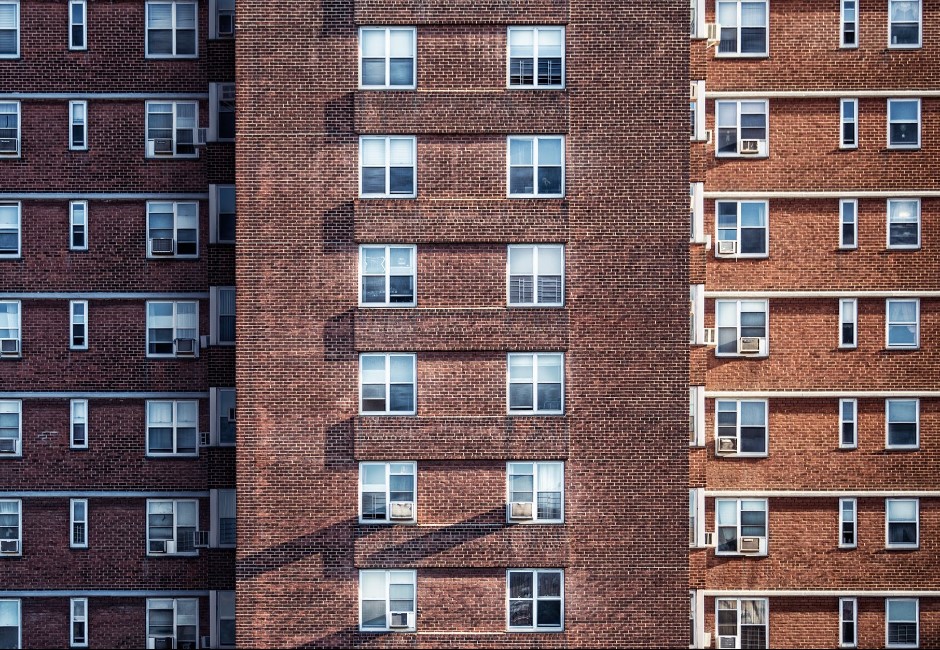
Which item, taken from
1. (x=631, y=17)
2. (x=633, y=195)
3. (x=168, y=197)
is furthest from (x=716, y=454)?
(x=168, y=197)

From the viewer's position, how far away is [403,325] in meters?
22.3

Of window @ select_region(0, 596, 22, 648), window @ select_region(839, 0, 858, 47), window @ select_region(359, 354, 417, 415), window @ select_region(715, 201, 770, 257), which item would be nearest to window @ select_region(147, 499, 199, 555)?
window @ select_region(0, 596, 22, 648)

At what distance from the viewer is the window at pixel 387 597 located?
22.4 metres

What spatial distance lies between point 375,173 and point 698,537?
12724 mm

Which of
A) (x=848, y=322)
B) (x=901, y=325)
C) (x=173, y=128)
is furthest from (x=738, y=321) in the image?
(x=173, y=128)

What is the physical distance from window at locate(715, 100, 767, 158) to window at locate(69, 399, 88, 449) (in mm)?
18706

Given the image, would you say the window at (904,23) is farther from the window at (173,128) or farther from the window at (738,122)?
the window at (173,128)

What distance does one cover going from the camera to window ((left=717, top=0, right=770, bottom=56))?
25000 millimetres

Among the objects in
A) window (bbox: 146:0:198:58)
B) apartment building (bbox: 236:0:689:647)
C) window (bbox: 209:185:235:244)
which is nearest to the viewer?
apartment building (bbox: 236:0:689:647)

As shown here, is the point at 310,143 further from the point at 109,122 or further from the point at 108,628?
the point at 108,628

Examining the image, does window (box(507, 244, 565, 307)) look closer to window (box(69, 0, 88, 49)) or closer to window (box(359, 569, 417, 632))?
window (box(359, 569, 417, 632))

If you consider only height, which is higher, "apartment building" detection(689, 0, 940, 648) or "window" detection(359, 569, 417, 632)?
"apartment building" detection(689, 0, 940, 648)

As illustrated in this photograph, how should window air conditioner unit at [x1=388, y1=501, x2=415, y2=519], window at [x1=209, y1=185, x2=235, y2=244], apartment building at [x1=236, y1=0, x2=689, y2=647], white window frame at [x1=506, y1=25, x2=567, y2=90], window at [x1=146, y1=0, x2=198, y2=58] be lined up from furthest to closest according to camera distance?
window at [x1=146, y1=0, x2=198, y2=58]
window at [x1=209, y1=185, x2=235, y2=244]
white window frame at [x1=506, y1=25, x2=567, y2=90]
apartment building at [x1=236, y1=0, x2=689, y2=647]
window air conditioner unit at [x1=388, y1=501, x2=415, y2=519]

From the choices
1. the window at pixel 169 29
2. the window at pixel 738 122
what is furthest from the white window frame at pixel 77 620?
the window at pixel 738 122
